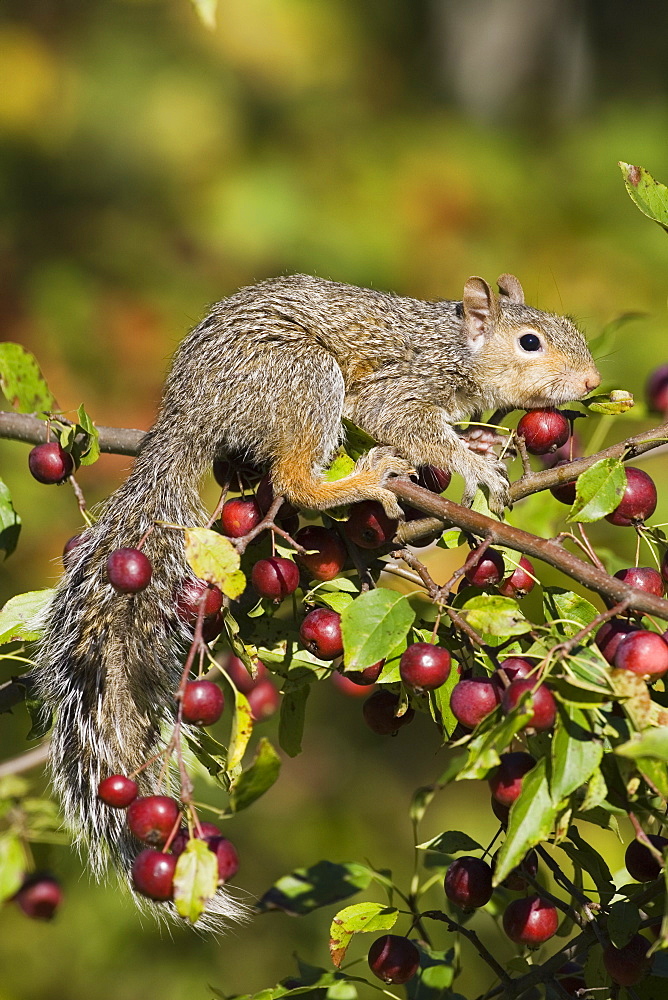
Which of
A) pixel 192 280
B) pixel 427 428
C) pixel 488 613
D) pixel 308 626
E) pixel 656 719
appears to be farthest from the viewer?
pixel 192 280

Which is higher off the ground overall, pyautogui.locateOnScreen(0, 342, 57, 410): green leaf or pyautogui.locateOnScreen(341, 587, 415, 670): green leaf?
pyautogui.locateOnScreen(0, 342, 57, 410): green leaf

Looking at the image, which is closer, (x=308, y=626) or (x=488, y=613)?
(x=488, y=613)

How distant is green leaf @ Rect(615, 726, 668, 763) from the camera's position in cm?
84

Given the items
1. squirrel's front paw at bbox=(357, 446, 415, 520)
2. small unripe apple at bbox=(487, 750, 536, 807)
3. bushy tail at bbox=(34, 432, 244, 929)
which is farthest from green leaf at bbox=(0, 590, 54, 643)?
small unripe apple at bbox=(487, 750, 536, 807)

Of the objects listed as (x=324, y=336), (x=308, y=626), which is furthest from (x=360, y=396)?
(x=308, y=626)

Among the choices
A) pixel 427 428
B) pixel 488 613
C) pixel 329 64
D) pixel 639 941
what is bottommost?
pixel 639 941

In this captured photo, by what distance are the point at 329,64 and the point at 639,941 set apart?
13.4 ft

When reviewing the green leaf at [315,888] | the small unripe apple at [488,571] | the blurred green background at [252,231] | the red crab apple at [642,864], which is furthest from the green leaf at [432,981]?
the blurred green background at [252,231]

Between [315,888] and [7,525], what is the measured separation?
27.9 inches

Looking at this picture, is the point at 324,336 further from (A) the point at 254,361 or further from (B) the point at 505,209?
(B) the point at 505,209

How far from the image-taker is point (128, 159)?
4.10m

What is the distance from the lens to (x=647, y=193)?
1307 millimetres

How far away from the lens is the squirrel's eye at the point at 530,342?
211 cm

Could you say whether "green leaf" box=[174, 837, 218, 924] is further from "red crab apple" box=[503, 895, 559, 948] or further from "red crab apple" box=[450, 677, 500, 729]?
"red crab apple" box=[503, 895, 559, 948]
